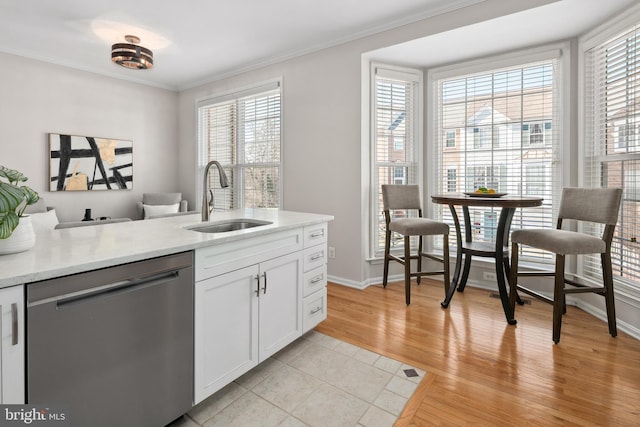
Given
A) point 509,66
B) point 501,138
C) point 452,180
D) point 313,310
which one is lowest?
point 313,310

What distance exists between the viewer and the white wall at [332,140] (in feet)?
11.1

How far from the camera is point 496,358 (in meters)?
Result: 2.03

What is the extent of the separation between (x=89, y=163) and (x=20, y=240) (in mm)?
3936

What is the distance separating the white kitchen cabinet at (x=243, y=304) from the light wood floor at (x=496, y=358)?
625mm

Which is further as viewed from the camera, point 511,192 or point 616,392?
point 511,192

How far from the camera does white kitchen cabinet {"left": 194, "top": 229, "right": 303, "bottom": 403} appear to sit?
1.48 m

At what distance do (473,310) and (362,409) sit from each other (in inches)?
65.2

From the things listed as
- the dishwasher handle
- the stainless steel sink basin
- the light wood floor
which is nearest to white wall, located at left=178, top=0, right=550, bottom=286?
the light wood floor

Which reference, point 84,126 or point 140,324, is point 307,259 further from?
point 84,126

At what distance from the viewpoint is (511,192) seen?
10.7 ft

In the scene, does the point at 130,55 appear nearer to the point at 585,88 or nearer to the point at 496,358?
the point at 496,358

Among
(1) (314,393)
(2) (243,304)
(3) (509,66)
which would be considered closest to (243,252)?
(2) (243,304)

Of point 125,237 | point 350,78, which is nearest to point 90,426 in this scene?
point 125,237

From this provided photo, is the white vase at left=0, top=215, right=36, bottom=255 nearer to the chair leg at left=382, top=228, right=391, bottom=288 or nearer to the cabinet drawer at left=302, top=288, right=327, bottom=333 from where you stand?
the cabinet drawer at left=302, top=288, right=327, bottom=333
